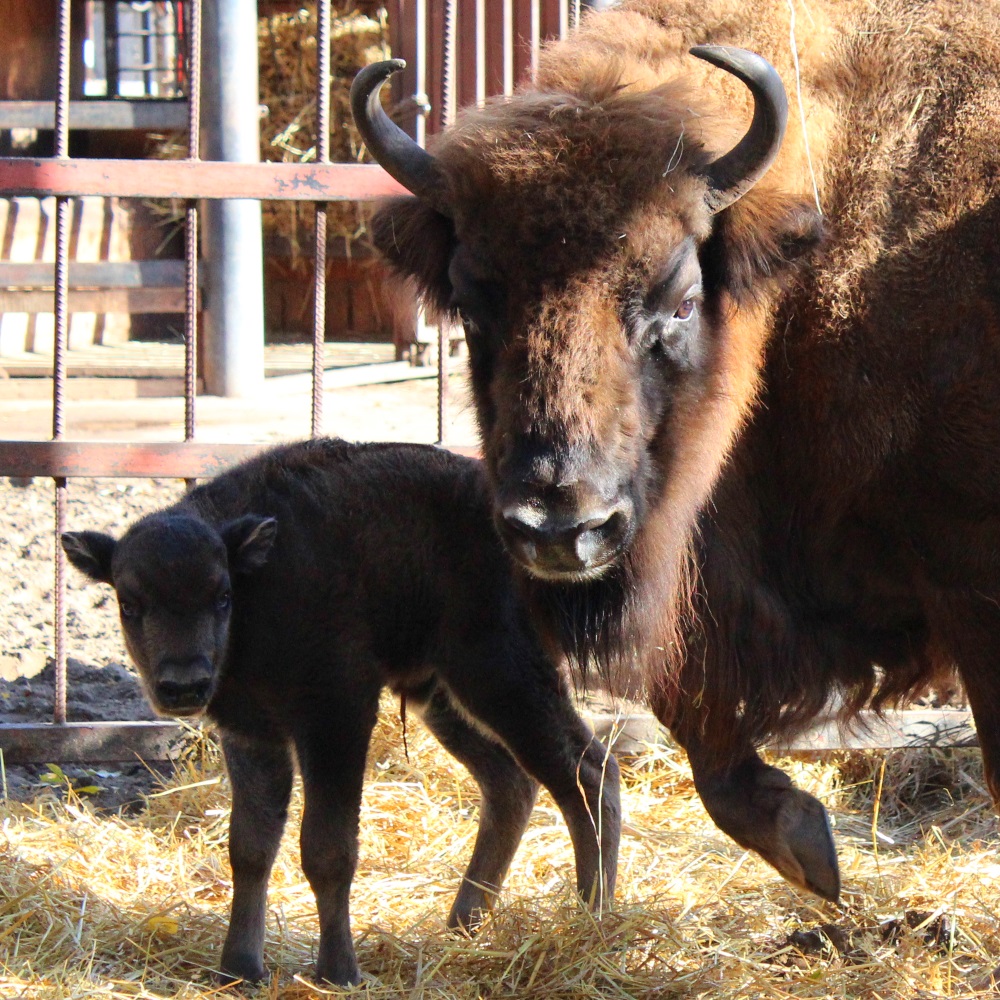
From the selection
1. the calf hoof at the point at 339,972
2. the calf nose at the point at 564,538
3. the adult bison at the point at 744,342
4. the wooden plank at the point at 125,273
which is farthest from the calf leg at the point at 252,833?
the wooden plank at the point at 125,273

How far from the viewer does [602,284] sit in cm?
323

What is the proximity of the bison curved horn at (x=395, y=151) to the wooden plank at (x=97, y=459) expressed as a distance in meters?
1.95

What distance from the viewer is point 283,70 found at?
14.1 m

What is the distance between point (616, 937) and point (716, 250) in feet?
6.30

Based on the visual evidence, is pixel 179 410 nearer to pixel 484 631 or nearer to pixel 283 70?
pixel 484 631

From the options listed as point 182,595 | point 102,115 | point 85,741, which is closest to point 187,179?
point 182,595

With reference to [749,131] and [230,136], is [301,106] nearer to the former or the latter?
[230,136]

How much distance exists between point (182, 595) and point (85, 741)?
5.97 ft

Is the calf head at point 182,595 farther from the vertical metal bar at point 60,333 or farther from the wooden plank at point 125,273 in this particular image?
the wooden plank at point 125,273

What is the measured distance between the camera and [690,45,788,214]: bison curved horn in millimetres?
3166

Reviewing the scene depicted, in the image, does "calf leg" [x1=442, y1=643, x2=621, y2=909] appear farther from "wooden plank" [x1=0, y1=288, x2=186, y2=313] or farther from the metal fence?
"wooden plank" [x1=0, y1=288, x2=186, y2=313]

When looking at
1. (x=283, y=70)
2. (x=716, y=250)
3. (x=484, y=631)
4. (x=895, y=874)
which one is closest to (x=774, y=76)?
(x=716, y=250)

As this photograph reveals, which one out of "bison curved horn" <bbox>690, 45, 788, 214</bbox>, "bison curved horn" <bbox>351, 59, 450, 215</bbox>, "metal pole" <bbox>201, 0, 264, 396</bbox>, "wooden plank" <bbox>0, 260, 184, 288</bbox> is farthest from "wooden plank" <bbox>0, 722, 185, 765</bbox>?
"wooden plank" <bbox>0, 260, 184, 288</bbox>

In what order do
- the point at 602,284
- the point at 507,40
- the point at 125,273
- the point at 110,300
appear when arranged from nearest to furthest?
the point at 602,284, the point at 507,40, the point at 125,273, the point at 110,300
